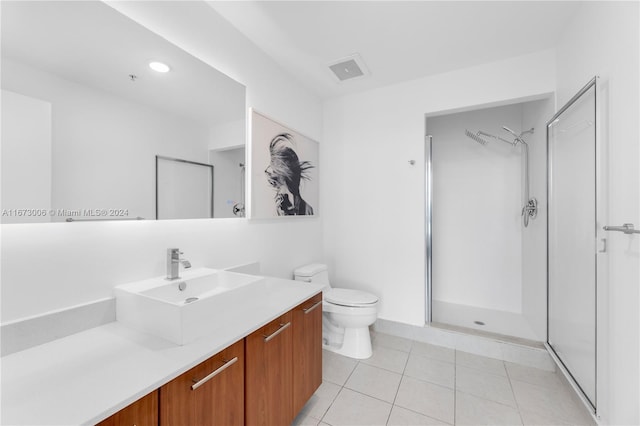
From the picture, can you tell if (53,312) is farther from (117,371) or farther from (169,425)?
(169,425)

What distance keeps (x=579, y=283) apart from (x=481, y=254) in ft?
4.71

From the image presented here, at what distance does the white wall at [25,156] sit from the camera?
87 centimetres

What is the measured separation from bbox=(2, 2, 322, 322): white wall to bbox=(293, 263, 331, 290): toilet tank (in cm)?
9

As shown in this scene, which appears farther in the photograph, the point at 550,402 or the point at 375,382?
the point at 375,382

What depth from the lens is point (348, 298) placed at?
2232 millimetres

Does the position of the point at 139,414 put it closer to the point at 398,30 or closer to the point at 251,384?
the point at 251,384

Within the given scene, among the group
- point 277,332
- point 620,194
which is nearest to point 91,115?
point 277,332

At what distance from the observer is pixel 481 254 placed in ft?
9.72

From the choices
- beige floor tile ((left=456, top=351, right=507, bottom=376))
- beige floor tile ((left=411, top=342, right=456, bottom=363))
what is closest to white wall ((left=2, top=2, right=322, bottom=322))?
beige floor tile ((left=411, top=342, right=456, bottom=363))

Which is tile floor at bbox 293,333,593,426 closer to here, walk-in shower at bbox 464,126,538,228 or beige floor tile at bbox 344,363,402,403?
beige floor tile at bbox 344,363,402,403

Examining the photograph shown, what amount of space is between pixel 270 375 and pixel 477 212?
2.81 metres

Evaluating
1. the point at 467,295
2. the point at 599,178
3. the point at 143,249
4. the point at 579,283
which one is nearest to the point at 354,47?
the point at 599,178

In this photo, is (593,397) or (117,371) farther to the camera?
(593,397)

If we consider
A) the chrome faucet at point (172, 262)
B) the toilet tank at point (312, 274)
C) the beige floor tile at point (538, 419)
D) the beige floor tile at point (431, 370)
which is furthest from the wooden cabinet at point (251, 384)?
the beige floor tile at point (538, 419)
